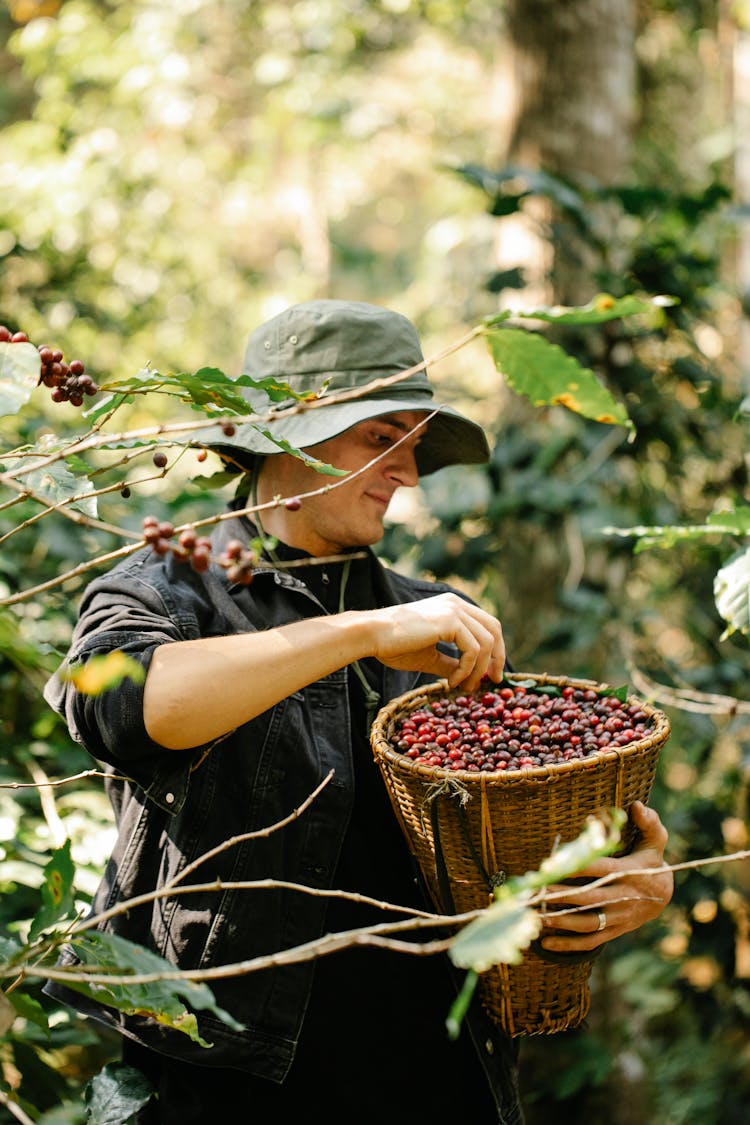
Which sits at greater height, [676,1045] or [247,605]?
[247,605]

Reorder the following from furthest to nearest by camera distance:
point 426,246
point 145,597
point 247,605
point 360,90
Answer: point 426,246 < point 360,90 < point 247,605 < point 145,597

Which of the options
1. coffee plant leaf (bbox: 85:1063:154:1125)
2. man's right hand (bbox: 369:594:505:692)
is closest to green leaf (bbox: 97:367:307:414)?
man's right hand (bbox: 369:594:505:692)

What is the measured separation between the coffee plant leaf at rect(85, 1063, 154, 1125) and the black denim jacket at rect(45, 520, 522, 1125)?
0.29 ft

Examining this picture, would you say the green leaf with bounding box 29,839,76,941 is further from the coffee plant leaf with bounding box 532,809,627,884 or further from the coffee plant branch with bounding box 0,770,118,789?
the coffee plant leaf with bounding box 532,809,627,884

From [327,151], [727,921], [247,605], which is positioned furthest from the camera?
[327,151]

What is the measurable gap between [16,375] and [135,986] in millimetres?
608

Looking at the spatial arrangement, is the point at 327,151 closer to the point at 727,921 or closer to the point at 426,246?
Result: the point at 426,246

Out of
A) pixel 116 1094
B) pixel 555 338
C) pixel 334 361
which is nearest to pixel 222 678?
pixel 334 361

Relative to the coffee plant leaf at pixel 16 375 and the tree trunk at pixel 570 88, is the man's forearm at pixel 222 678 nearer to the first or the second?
the coffee plant leaf at pixel 16 375

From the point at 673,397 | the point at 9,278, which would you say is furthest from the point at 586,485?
the point at 9,278

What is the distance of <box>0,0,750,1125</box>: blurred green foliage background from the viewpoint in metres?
2.30

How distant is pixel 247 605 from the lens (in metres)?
1.48

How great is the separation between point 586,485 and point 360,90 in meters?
5.40

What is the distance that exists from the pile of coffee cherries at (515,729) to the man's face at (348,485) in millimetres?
293
